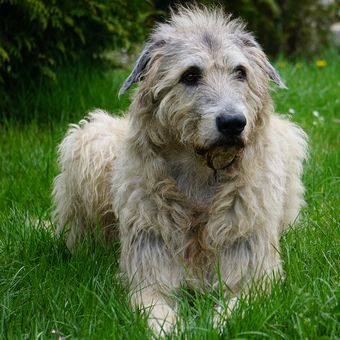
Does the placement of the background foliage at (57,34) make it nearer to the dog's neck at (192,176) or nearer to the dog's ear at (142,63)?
the dog's ear at (142,63)

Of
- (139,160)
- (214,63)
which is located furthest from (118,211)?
(214,63)

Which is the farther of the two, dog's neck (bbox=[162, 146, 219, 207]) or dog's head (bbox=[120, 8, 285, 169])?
dog's neck (bbox=[162, 146, 219, 207])

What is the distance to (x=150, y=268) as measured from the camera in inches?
164

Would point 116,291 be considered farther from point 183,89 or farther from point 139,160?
point 183,89

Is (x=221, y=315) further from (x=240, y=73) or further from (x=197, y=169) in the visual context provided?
(x=240, y=73)

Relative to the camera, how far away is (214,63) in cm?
409

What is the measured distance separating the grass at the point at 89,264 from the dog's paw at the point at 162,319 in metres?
0.08

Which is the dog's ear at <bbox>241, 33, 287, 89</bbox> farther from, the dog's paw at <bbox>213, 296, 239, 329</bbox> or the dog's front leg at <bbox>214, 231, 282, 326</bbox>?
the dog's paw at <bbox>213, 296, 239, 329</bbox>

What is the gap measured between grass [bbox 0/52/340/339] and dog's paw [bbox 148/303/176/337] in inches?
3.1

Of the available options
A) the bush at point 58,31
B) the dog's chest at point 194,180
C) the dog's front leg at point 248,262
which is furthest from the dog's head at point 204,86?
the bush at point 58,31

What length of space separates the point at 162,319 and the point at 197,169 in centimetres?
94

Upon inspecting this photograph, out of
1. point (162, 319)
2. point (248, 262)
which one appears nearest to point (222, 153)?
point (248, 262)

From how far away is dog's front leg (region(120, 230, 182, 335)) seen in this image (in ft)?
13.2

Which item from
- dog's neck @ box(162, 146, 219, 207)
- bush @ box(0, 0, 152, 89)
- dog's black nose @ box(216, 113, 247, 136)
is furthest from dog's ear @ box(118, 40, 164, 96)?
bush @ box(0, 0, 152, 89)
